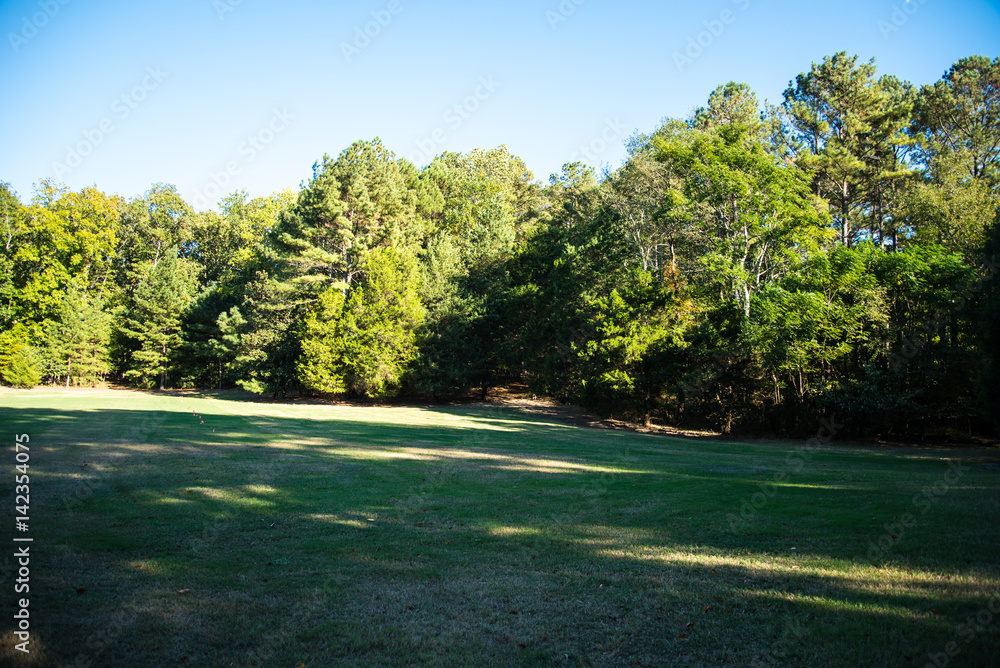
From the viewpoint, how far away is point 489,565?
6.36 meters

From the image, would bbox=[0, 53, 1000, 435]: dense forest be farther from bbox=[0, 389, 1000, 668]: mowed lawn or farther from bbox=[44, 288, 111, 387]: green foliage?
bbox=[0, 389, 1000, 668]: mowed lawn

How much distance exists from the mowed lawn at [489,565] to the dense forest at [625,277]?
1075cm

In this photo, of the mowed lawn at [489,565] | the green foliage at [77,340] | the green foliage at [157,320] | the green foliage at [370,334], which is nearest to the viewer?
the mowed lawn at [489,565]

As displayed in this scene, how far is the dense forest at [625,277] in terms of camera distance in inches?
874

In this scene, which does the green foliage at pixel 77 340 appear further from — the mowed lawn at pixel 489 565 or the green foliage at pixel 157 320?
the mowed lawn at pixel 489 565

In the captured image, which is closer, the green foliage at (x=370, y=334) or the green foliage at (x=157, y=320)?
the green foliage at (x=370, y=334)

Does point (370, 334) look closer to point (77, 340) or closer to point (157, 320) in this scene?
point (157, 320)

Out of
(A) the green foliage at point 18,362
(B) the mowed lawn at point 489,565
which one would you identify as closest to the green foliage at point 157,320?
(A) the green foliage at point 18,362

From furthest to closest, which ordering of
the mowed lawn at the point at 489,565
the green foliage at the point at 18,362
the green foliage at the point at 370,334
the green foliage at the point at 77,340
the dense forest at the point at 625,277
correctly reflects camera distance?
1. the green foliage at the point at 77,340
2. the green foliage at the point at 18,362
3. the green foliage at the point at 370,334
4. the dense forest at the point at 625,277
5. the mowed lawn at the point at 489,565

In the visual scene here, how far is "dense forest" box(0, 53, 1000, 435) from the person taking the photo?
22.2 meters

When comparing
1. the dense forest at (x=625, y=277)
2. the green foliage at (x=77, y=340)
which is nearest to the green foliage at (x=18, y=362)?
the dense forest at (x=625, y=277)

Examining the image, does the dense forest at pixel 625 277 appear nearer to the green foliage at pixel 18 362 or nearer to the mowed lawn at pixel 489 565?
the green foliage at pixel 18 362

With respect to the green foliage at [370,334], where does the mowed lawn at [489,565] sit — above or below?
below

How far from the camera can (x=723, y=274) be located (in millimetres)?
25453
